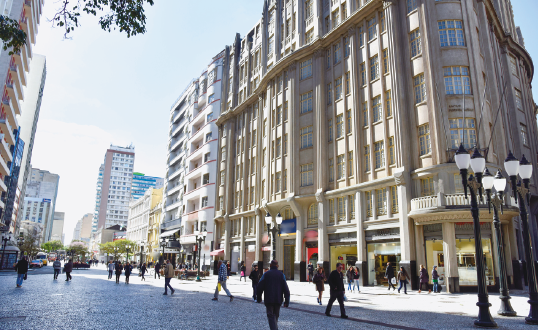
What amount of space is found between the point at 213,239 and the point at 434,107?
110 ft

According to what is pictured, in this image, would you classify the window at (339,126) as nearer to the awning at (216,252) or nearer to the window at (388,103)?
the window at (388,103)

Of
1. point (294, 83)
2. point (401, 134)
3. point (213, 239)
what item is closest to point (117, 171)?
point (213, 239)

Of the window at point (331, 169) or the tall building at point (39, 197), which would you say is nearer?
the window at point (331, 169)

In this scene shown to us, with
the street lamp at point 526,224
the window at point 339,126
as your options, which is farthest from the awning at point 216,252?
the street lamp at point 526,224

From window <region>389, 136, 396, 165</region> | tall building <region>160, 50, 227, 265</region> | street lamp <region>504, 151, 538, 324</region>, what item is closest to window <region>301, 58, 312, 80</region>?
window <region>389, 136, 396, 165</region>

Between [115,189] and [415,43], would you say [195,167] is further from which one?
[115,189]

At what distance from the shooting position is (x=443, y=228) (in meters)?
22.9

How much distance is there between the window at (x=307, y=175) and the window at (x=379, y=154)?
6989 millimetres

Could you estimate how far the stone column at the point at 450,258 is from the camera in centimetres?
2189

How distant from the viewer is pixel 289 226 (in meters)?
35.1

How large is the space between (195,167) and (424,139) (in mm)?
43152

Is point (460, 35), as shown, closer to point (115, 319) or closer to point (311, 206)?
point (311, 206)

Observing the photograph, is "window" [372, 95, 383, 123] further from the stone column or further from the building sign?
the building sign

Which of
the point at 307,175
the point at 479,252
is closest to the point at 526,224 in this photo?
the point at 479,252
